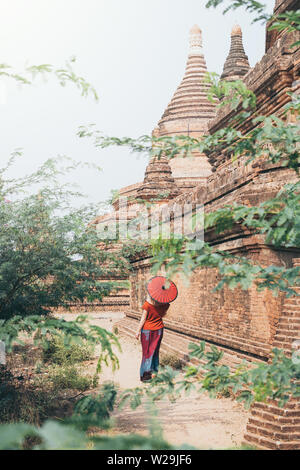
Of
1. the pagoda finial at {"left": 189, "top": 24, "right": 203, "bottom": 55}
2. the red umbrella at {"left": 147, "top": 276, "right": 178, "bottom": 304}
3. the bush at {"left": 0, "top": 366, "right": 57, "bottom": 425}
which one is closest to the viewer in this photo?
the bush at {"left": 0, "top": 366, "right": 57, "bottom": 425}

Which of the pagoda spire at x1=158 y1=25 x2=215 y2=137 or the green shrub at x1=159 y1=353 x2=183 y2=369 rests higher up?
the pagoda spire at x1=158 y1=25 x2=215 y2=137

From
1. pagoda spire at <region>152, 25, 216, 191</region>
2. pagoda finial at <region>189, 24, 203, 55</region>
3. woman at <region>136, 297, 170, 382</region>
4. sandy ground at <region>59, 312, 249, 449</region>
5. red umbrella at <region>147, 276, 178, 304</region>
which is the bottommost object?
sandy ground at <region>59, 312, 249, 449</region>

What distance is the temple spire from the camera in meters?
17.1

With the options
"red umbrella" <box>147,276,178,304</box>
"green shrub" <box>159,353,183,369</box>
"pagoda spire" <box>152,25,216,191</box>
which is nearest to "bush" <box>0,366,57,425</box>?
"red umbrella" <box>147,276,178,304</box>

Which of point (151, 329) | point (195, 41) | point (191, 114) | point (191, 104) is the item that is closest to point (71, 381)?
point (151, 329)

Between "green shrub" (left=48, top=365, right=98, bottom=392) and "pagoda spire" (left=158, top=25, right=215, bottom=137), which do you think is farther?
"pagoda spire" (left=158, top=25, right=215, bottom=137)

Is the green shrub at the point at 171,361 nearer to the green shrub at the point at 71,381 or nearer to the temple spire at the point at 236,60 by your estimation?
the green shrub at the point at 71,381

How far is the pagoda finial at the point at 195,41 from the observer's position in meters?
25.6

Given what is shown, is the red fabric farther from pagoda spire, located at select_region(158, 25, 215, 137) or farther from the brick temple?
pagoda spire, located at select_region(158, 25, 215, 137)

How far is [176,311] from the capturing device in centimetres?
886

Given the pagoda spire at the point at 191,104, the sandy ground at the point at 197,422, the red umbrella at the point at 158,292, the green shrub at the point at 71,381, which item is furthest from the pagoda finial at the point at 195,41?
the sandy ground at the point at 197,422

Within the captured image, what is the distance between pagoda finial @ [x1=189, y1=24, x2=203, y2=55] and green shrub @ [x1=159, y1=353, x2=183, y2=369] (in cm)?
2106

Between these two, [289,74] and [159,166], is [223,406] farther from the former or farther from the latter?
[159,166]

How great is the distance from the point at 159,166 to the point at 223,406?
10.3m
